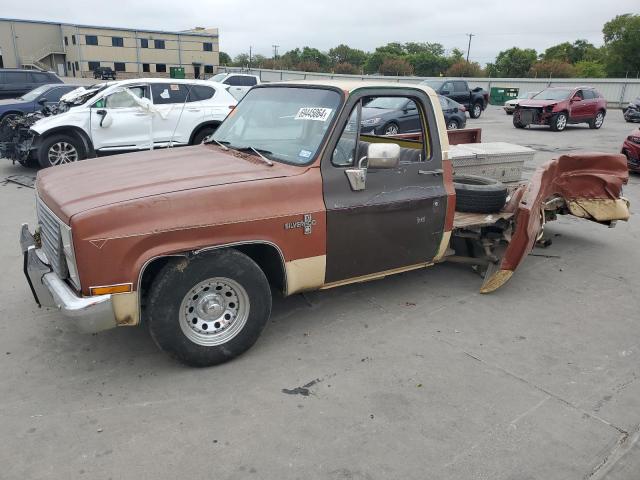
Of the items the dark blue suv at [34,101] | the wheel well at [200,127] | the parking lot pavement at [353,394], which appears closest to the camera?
the parking lot pavement at [353,394]

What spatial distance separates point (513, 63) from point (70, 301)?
7474 centimetres

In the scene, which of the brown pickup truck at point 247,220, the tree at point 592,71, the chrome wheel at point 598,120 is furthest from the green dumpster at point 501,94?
the brown pickup truck at point 247,220

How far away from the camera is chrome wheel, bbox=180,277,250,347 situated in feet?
11.4

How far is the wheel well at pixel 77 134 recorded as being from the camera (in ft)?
31.6

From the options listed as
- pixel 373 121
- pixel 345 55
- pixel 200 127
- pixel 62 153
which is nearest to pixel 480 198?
pixel 200 127

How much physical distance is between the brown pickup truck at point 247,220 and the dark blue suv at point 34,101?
11716 mm

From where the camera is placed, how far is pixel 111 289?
10.2 ft

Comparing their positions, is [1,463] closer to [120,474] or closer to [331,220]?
[120,474]

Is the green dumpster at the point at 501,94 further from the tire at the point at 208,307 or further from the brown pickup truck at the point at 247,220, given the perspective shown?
the tire at the point at 208,307

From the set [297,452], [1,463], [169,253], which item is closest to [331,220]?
[169,253]

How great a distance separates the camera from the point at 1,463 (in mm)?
2697

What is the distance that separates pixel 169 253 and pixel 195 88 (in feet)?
28.7

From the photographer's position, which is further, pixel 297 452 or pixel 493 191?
pixel 493 191

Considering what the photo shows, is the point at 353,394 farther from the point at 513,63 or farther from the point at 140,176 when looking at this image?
the point at 513,63
